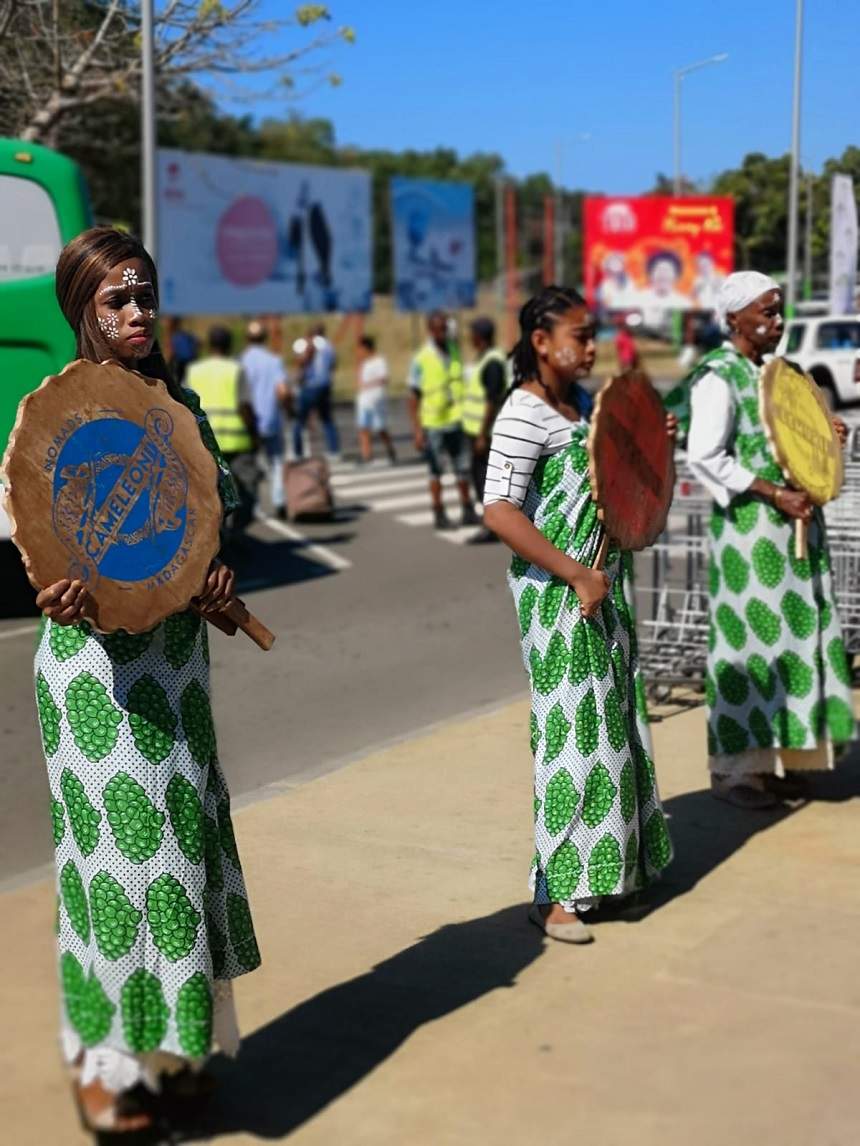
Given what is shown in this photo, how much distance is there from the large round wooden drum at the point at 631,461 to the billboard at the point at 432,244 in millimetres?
27384

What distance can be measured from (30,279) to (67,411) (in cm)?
859

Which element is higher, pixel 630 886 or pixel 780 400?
pixel 780 400

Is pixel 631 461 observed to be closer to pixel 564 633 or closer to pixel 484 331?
pixel 564 633

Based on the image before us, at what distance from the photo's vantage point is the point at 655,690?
28.8 feet

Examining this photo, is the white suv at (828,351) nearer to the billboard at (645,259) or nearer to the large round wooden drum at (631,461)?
the billboard at (645,259)

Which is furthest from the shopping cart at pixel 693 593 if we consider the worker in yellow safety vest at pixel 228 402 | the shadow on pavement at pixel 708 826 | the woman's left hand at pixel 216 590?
the worker in yellow safety vest at pixel 228 402

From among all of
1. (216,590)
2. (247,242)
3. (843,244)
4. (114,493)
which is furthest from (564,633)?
(247,242)

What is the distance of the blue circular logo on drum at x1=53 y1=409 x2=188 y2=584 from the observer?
3797 millimetres

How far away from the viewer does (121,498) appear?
3.89m

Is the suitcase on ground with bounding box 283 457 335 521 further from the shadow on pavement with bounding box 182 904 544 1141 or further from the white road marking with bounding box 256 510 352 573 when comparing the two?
the shadow on pavement with bounding box 182 904 544 1141

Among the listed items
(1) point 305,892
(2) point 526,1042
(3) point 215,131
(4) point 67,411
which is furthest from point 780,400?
(3) point 215,131

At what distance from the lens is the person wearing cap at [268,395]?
16.3 meters

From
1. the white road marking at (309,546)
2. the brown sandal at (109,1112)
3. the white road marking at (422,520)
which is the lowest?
the white road marking at (422,520)

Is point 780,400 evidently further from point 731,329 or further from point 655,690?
point 655,690
